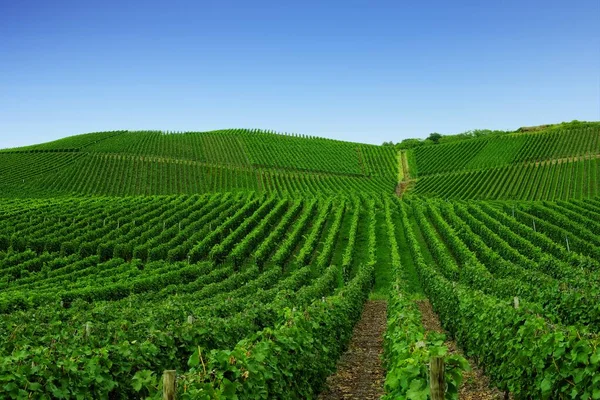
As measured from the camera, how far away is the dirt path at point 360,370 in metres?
11.7

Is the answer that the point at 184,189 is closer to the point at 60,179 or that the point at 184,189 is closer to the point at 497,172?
the point at 60,179

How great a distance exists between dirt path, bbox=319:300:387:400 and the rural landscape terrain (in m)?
0.10

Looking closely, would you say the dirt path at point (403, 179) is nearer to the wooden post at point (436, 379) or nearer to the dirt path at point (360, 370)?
the dirt path at point (360, 370)

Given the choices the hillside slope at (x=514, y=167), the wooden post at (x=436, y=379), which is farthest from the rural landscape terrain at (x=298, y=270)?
the hillside slope at (x=514, y=167)

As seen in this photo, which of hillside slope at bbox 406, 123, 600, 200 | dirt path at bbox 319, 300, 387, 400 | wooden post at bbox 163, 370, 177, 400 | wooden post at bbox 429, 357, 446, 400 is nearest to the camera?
wooden post at bbox 163, 370, 177, 400

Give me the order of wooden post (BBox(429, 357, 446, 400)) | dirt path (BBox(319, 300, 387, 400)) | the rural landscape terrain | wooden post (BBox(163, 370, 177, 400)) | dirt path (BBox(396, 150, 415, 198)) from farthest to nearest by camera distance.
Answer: dirt path (BBox(396, 150, 415, 198))
dirt path (BBox(319, 300, 387, 400))
the rural landscape terrain
wooden post (BBox(429, 357, 446, 400))
wooden post (BBox(163, 370, 177, 400))

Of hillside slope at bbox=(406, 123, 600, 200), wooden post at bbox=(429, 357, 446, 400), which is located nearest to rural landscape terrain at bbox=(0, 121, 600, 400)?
wooden post at bbox=(429, 357, 446, 400)

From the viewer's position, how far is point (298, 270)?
3325cm

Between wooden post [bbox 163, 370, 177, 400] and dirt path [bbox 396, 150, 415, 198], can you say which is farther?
dirt path [bbox 396, 150, 415, 198]

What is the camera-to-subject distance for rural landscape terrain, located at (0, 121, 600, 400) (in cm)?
727

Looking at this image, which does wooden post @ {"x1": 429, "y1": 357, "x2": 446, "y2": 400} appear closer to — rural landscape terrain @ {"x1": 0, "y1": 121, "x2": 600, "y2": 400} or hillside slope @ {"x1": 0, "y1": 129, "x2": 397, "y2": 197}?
rural landscape terrain @ {"x1": 0, "y1": 121, "x2": 600, "y2": 400}

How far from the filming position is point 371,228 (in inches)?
1898

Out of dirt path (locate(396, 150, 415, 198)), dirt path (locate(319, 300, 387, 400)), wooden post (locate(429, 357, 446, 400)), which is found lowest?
dirt path (locate(319, 300, 387, 400))

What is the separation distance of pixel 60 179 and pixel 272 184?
30.5 m
